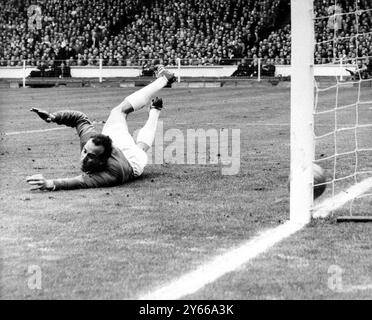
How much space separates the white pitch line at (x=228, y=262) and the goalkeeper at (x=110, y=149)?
7.04ft

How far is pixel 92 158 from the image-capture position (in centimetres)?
718

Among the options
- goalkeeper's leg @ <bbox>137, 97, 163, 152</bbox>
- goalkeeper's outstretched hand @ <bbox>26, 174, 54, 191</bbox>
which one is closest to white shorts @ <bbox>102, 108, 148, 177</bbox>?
goalkeeper's leg @ <bbox>137, 97, 163, 152</bbox>

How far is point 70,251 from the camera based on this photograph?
16.1 feet

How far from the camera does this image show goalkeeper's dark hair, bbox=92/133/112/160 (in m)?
7.11

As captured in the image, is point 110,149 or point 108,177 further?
point 108,177

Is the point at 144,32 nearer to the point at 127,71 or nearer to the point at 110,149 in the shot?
the point at 127,71

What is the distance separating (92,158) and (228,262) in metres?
2.86

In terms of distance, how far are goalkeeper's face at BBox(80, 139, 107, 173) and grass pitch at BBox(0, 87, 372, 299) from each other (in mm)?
234

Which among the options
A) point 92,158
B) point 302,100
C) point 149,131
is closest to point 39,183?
point 92,158

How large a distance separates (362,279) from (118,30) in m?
37.3

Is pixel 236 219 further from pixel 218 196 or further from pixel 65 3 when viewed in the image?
pixel 65 3

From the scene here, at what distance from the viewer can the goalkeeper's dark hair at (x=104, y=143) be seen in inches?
280

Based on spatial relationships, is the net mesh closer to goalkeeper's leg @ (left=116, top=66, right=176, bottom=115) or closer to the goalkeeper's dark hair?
goalkeeper's leg @ (left=116, top=66, right=176, bottom=115)
